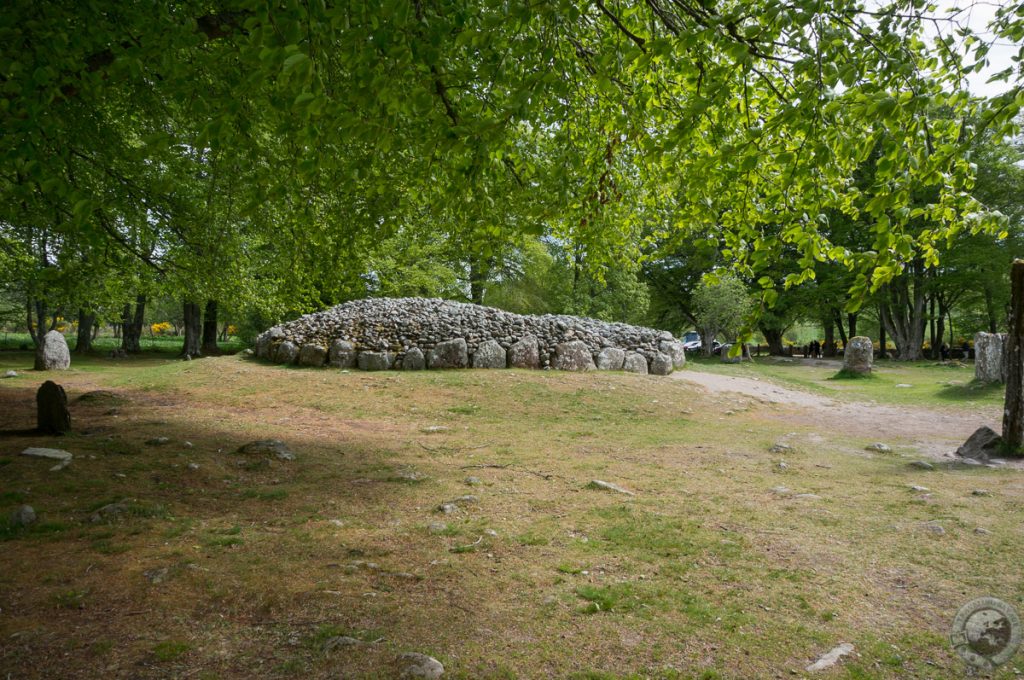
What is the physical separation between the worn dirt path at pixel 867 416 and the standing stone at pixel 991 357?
147 inches

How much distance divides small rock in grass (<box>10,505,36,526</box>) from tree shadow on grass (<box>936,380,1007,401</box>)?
2061 centimetres

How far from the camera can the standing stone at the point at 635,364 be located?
64.7ft

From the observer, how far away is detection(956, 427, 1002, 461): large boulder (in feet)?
31.0

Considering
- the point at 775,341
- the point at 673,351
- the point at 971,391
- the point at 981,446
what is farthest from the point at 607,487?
the point at 775,341

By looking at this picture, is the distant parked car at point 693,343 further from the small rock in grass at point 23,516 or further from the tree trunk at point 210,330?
the small rock in grass at point 23,516

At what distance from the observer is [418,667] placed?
3.25m

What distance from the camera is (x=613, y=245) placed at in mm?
8859

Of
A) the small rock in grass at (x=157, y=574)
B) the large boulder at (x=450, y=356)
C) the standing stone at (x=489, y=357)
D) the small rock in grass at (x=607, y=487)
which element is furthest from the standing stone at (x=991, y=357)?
the small rock in grass at (x=157, y=574)

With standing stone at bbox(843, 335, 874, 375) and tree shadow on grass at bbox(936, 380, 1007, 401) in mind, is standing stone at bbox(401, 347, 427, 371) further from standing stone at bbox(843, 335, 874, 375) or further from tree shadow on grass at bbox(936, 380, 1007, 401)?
standing stone at bbox(843, 335, 874, 375)

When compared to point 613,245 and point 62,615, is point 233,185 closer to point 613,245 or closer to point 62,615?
point 613,245

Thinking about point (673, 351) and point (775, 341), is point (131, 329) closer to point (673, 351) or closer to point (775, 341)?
point (673, 351)

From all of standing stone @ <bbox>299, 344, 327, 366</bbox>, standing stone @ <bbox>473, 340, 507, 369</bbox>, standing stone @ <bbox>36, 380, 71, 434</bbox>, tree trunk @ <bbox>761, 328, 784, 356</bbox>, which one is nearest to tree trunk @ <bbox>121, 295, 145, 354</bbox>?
standing stone @ <bbox>299, 344, 327, 366</bbox>

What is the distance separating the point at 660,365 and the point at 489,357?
6034mm
